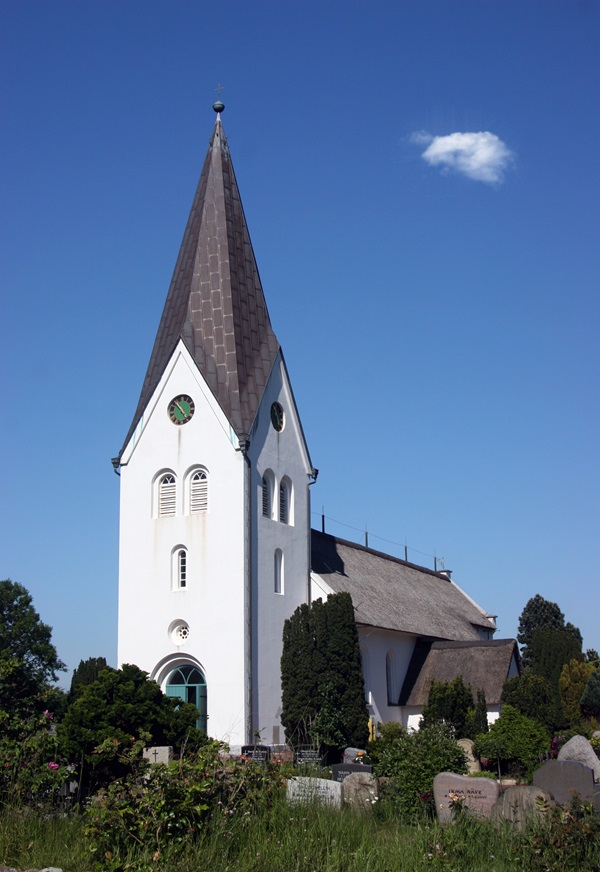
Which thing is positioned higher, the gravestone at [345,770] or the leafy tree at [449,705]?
the leafy tree at [449,705]

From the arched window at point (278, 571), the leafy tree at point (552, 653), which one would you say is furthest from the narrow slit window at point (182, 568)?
the leafy tree at point (552, 653)

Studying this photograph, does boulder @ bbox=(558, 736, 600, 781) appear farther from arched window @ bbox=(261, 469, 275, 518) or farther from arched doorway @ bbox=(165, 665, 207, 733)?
arched window @ bbox=(261, 469, 275, 518)

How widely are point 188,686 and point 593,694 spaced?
14987 mm

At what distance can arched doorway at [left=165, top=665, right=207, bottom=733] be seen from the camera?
A: 28172 mm

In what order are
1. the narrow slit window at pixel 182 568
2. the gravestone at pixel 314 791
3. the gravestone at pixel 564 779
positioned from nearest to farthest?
the gravestone at pixel 314 791
the gravestone at pixel 564 779
the narrow slit window at pixel 182 568

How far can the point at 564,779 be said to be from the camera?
15094 millimetres

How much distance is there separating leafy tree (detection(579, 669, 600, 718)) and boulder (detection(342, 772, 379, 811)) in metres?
21.0

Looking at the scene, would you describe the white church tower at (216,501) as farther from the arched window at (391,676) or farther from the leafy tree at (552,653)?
the leafy tree at (552,653)

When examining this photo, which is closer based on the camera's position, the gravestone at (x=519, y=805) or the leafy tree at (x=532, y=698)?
the gravestone at (x=519, y=805)

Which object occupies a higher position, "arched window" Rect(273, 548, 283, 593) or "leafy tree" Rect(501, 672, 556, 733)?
"arched window" Rect(273, 548, 283, 593)

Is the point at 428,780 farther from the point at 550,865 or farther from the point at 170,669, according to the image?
the point at 170,669

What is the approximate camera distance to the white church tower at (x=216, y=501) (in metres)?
28.2

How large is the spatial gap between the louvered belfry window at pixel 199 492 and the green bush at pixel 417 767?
13291mm

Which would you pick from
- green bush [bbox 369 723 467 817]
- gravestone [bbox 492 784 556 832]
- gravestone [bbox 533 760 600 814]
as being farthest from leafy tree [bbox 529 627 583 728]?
gravestone [bbox 492 784 556 832]
